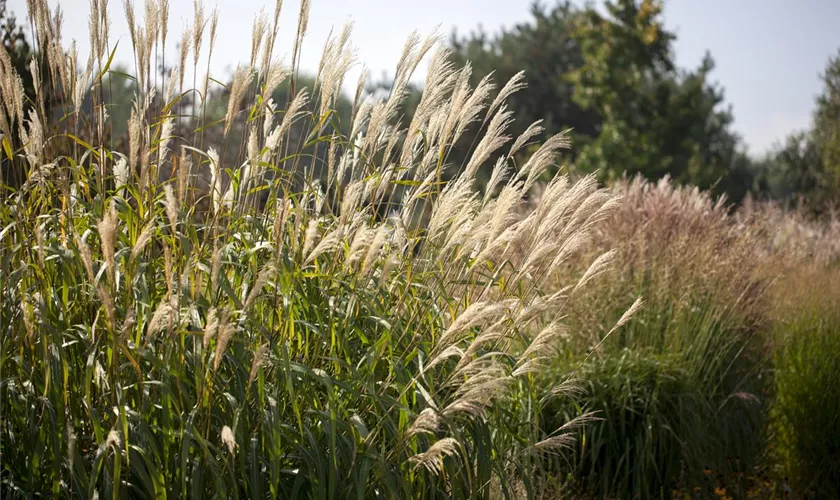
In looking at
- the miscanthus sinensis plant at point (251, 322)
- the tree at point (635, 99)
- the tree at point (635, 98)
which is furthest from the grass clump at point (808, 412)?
the tree at point (635, 98)

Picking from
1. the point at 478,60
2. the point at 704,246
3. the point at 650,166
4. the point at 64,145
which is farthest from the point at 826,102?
the point at 64,145

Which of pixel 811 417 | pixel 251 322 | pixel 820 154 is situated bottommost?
pixel 811 417

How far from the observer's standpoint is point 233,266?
2.73m

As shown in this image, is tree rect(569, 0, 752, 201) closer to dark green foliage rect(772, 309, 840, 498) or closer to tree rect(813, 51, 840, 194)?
tree rect(813, 51, 840, 194)

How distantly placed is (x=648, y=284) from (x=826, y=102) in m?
21.5

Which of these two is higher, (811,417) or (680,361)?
(680,361)

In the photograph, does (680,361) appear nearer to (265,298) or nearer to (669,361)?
(669,361)

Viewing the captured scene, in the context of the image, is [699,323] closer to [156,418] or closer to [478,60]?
[156,418]

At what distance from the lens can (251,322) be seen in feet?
7.38

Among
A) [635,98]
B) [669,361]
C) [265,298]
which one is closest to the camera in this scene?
[265,298]

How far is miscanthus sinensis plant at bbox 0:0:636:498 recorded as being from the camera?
211cm

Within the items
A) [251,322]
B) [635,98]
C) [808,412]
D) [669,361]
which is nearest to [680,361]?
[669,361]

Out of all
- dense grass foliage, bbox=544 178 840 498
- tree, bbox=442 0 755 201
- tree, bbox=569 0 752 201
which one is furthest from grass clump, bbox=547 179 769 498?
tree, bbox=569 0 752 201

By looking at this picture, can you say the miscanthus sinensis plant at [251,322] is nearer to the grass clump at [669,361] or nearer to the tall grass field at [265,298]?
the tall grass field at [265,298]
